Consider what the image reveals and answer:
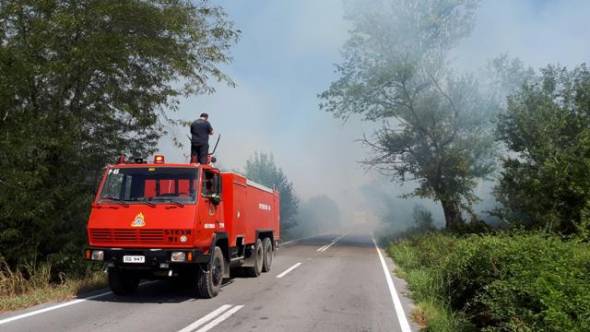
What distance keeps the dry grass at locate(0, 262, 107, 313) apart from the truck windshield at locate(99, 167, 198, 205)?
6.68ft

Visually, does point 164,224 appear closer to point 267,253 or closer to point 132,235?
point 132,235

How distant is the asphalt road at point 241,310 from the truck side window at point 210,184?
2.08m

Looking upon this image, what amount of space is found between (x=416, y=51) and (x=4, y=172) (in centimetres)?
2165

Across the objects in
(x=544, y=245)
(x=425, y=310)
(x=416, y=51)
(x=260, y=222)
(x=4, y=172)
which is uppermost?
(x=416, y=51)

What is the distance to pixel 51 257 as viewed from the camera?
38.5 feet

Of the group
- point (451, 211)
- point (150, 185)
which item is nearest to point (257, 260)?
point (150, 185)

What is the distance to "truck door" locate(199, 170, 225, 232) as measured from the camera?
9.66 metres

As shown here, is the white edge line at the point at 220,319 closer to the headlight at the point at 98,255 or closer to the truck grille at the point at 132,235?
the truck grille at the point at 132,235

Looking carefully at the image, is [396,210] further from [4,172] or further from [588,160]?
[4,172]

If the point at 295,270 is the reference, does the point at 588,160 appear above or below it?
above

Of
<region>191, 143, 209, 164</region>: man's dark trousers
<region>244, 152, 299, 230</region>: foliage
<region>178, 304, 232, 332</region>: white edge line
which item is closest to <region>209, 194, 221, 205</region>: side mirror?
<region>191, 143, 209, 164</region>: man's dark trousers

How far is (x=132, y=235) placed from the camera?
9.12m

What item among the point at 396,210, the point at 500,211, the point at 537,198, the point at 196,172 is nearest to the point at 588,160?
the point at 537,198

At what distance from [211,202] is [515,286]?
581 cm
